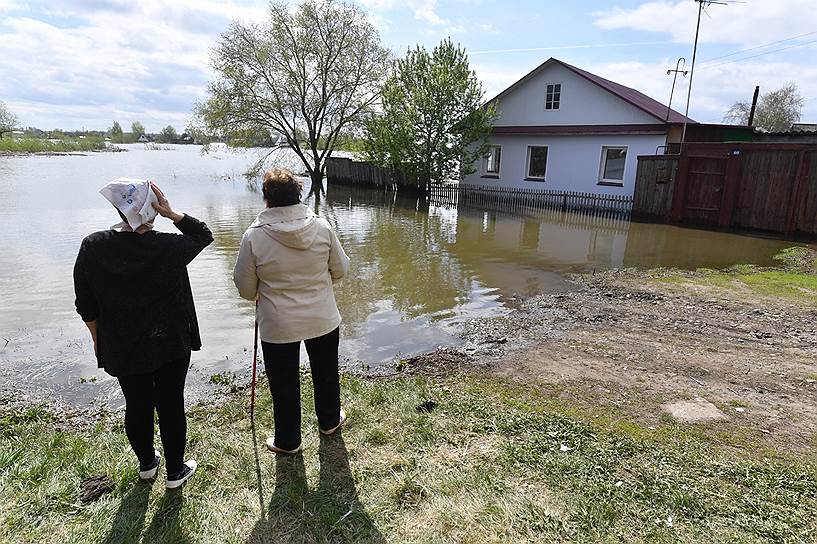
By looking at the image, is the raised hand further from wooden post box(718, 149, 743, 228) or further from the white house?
the white house

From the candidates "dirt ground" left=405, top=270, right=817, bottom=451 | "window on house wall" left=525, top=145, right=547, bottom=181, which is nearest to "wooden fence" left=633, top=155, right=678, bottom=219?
"window on house wall" left=525, top=145, right=547, bottom=181

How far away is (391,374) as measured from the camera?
490 centimetres

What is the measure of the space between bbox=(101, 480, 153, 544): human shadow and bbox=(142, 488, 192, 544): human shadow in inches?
2.4

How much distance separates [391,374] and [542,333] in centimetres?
208

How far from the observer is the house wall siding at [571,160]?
18.5 meters

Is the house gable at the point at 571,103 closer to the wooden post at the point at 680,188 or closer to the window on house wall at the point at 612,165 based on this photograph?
the window on house wall at the point at 612,165

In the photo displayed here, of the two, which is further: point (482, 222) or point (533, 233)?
point (482, 222)

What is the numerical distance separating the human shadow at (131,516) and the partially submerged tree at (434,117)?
20685 mm

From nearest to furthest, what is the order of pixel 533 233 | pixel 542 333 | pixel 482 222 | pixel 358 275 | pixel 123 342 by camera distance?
pixel 123 342 < pixel 542 333 < pixel 358 275 < pixel 533 233 < pixel 482 222

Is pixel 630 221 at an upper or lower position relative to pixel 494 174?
lower

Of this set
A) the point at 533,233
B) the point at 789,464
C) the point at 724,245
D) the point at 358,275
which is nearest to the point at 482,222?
the point at 533,233

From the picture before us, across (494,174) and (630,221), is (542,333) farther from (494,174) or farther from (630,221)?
(494,174)

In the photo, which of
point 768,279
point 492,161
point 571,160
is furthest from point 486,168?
point 768,279

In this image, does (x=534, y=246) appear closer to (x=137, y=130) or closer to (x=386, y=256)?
(x=386, y=256)
